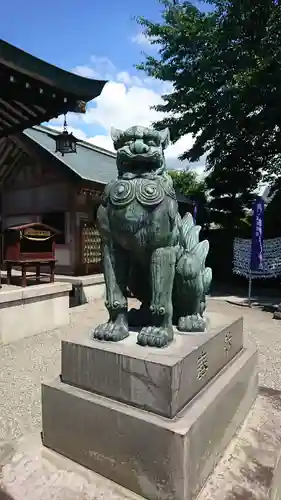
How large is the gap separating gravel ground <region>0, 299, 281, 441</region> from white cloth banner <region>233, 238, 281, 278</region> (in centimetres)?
270

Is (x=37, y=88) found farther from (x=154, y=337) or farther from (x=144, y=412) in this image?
(x=144, y=412)

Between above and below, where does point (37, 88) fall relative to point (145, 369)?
above

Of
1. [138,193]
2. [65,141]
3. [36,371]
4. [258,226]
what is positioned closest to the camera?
[138,193]

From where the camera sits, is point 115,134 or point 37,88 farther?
point 37,88

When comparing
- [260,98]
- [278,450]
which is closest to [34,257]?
[278,450]

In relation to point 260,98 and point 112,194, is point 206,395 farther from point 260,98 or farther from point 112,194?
point 260,98

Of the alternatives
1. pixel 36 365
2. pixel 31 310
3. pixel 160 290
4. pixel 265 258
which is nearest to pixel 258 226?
pixel 265 258

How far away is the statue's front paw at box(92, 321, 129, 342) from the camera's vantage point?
6.25ft

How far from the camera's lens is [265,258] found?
9477 millimetres

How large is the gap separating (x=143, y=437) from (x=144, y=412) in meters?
0.10

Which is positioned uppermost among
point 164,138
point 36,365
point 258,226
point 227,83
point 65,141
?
point 227,83

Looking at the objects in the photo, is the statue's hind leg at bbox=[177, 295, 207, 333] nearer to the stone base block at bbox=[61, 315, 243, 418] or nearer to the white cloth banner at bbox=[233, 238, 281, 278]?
the stone base block at bbox=[61, 315, 243, 418]

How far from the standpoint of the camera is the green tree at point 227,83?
8.12 metres

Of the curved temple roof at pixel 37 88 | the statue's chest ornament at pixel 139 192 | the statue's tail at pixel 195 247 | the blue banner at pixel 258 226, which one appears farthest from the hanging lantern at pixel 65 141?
the statue's chest ornament at pixel 139 192
